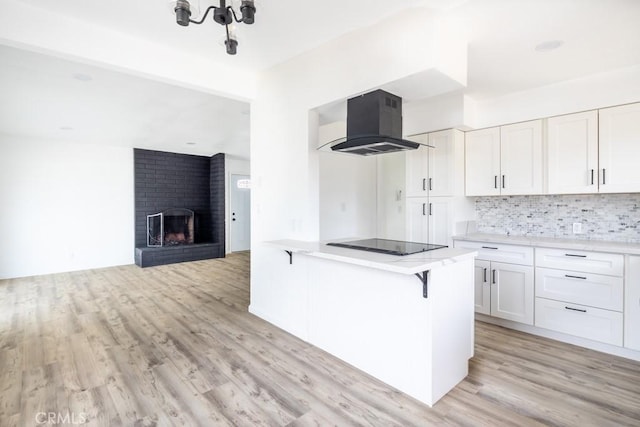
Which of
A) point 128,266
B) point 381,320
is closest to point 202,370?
point 381,320

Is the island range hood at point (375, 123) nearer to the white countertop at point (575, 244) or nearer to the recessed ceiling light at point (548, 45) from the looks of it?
the recessed ceiling light at point (548, 45)

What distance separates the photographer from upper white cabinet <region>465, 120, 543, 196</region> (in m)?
3.22

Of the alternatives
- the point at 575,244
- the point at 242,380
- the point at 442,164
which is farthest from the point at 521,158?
the point at 242,380

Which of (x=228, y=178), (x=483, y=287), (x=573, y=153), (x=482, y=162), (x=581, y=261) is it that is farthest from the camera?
(x=228, y=178)

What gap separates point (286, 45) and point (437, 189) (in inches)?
87.7

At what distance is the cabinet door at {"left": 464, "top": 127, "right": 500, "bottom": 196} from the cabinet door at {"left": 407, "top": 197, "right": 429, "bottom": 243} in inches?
20.1

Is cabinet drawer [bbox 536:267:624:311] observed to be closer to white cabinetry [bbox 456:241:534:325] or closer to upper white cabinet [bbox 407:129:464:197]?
white cabinetry [bbox 456:241:534:325]

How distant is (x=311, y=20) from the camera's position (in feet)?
7.91

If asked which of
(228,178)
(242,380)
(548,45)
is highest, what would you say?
(548,45)

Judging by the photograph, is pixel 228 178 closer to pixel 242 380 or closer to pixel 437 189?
pixel 437 189

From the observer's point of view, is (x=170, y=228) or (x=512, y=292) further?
(x=170, y=228)

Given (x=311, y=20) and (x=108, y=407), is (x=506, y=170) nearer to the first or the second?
(x=311, y=20)

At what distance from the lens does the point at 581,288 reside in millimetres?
2719

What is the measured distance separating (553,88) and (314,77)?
2.41 m
